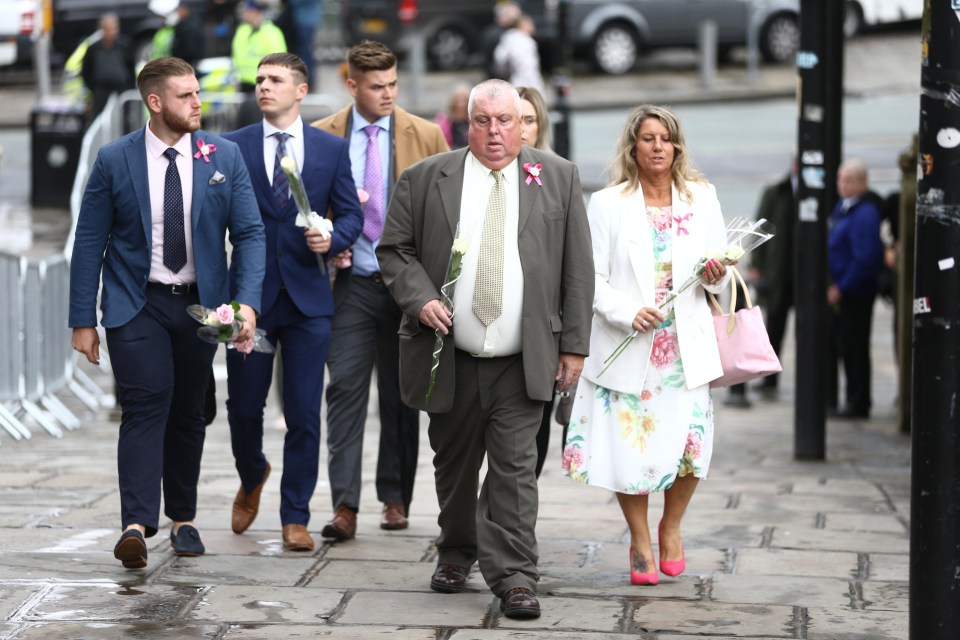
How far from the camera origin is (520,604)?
5645mm

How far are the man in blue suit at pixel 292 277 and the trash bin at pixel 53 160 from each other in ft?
41.1

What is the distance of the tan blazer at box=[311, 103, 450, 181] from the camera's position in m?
7.16

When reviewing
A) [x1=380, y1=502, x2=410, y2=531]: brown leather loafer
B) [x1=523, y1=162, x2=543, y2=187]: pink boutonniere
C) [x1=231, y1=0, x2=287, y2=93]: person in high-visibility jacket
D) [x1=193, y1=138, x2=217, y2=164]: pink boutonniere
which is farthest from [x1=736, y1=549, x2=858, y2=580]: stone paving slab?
[x1=231, y1=0, x2=287, y2=93]: person in high-visibility jacket

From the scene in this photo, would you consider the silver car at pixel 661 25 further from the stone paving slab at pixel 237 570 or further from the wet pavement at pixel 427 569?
the stone paving slab at pixel 237 570

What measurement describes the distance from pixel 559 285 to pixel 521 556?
0.97 m

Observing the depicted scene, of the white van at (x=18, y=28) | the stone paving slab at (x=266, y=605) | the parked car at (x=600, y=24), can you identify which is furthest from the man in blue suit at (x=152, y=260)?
the parked car at (x=600, y=24)

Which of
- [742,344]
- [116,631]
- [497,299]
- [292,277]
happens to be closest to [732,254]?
[742,344]

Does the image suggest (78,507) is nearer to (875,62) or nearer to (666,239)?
(666,239)

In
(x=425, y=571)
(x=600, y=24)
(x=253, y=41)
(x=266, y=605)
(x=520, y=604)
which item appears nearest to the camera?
(x=520, y=604)

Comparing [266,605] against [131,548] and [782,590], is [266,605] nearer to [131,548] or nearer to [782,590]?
[131,548]

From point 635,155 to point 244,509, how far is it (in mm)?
2236

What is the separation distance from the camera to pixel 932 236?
4.70m

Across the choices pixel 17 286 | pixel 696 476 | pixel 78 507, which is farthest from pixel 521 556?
pixel 17 286

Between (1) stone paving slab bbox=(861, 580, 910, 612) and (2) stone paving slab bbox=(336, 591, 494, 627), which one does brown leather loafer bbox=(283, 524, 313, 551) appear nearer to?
(2) stone paving slab bbox=(336, 591, 494, 627)
